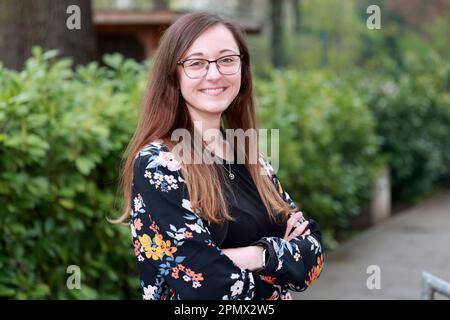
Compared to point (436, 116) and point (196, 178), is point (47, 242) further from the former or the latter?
point (436, 116)

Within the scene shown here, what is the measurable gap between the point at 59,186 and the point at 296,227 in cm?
207

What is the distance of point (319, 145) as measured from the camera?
331 inches

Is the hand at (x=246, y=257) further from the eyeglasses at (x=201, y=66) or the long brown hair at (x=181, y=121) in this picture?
the eyeglasses at (x=201, y=66)

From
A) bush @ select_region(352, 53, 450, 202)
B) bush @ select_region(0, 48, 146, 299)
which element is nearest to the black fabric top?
bush @ select_region(0, 48, 146, 299)

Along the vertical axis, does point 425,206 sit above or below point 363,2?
below

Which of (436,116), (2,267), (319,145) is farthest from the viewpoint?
(436,116)

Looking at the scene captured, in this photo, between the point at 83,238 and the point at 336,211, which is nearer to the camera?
the point at 83,238

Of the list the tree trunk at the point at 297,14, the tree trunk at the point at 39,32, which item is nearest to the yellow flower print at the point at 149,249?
the tree trunk at the point at 39,32

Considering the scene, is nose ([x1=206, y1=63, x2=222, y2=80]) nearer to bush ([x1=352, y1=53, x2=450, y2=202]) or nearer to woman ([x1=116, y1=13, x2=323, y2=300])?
woman ([x1=116, y1=13, x2=323, y2=300])

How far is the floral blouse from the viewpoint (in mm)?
2332
